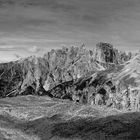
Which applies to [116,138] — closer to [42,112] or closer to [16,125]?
[16,125]

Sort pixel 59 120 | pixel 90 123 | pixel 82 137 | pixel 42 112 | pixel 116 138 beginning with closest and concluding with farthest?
pixel 116 138, pixel 82 137, pixel 90 123, pixel 59 120, pixel 42 112

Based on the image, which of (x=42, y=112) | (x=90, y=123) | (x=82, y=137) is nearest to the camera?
(x=82, y=137)

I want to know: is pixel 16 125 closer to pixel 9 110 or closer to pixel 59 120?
pixel 59 120

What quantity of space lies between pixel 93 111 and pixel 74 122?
49.8 ft

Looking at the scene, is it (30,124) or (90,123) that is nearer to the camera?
(90,123)

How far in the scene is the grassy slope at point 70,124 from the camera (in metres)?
99.9

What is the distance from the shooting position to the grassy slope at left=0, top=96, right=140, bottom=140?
328 ft

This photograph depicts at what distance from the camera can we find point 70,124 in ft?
379

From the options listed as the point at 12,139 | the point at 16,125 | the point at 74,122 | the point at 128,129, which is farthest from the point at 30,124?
the point at 128,129

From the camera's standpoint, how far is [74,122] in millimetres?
116875

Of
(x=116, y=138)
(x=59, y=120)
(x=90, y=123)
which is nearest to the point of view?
(x=116, y=138)

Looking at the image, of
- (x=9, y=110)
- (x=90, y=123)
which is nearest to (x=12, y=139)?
(x=90, y=123)

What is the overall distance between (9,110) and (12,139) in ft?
181

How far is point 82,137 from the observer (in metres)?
100
